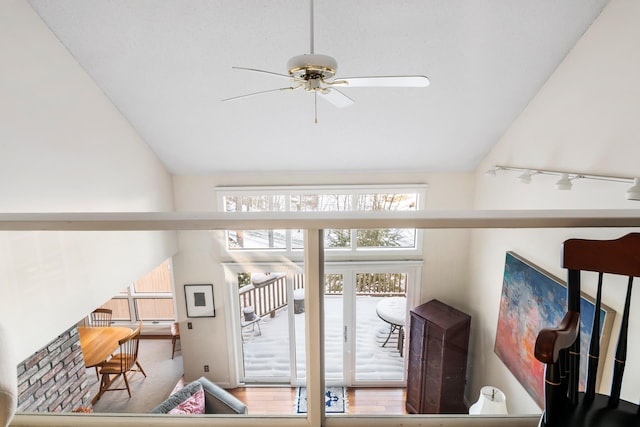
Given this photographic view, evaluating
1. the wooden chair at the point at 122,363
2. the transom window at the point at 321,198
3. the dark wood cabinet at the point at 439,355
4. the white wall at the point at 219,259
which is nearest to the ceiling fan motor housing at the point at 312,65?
the white wall at the point at 219,259

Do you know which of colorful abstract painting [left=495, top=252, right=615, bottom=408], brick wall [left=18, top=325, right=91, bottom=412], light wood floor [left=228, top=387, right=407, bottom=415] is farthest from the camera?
brick wall [left=18, top=325, right=91, bottom=412]

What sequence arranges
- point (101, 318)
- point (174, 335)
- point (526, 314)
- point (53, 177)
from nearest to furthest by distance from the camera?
1. point (53, 177)
2. point (526, 314)
3. point (101, 318)
4. point (174, 335)

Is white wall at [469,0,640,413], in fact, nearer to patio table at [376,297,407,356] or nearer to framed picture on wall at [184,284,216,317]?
patio table at [376,297,407,356]

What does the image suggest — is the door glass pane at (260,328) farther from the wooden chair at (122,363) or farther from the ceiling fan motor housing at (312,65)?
the wooden chair at (122,363)

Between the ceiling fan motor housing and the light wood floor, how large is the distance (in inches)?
63.9

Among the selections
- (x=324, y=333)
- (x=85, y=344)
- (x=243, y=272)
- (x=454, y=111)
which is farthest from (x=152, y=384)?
(x=454, y=111)

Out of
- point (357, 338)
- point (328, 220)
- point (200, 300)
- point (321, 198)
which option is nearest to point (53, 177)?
→ point (200, 300)

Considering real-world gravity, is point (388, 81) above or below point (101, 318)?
above

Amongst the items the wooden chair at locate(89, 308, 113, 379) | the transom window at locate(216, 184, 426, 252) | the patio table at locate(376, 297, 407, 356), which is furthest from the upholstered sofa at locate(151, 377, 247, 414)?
the transom window at locate(216, 184, 426, 252)

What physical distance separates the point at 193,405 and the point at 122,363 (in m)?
2.20

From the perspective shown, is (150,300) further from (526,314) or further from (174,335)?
(526,314)

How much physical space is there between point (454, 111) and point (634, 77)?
159cm

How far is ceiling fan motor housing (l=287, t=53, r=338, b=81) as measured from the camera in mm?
1955

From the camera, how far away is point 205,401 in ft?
10.4
